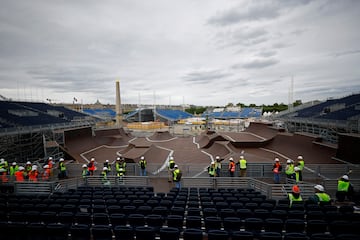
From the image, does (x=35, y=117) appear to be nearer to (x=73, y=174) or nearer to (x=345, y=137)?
(x=73, y=174)

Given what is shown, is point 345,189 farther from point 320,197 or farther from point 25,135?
point 25,135

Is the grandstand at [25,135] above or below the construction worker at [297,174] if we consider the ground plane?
above

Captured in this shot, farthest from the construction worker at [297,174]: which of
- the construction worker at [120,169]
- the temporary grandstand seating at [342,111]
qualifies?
the temporary grandstand seating at [342,111]

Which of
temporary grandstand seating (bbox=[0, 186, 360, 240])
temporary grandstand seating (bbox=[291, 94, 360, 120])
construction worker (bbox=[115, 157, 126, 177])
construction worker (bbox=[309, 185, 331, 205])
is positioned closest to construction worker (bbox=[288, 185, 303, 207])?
temporary grandstand seating (bbox=[0, 186, 360, 240])

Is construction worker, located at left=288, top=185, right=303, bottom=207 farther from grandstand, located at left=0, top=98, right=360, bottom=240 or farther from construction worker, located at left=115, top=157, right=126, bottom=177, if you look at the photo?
construction worker, located at left=115, top=157, right=126, bottom=177

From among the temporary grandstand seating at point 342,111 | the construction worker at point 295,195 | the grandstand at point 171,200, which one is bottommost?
the grandstand at point 171,200

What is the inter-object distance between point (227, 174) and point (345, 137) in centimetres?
1057

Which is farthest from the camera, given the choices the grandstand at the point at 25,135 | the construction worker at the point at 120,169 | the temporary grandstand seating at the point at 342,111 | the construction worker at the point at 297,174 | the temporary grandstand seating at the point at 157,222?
the temporary grandstand seating at the point at 342,111

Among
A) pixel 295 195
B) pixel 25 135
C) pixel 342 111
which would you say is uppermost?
pixel 342 111

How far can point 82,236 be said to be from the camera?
514cm

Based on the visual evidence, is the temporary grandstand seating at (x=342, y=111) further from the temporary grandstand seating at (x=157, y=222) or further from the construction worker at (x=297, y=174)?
the temporary grandstand seating at (x=157, y=222)

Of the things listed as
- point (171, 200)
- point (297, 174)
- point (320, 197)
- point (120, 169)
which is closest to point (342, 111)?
point (297, 174)

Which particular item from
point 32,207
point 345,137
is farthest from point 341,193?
point 32,207

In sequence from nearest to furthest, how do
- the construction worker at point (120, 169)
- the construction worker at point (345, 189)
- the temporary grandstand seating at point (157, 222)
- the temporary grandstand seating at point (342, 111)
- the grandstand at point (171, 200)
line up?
the temporary grandstand seating at point (157, 222) < the grandstand at point (171, 200) < the construction worker at point (345, 189) < the construction worker at point (120, 169) < the temporary grandstand seating at point (342, 111)
